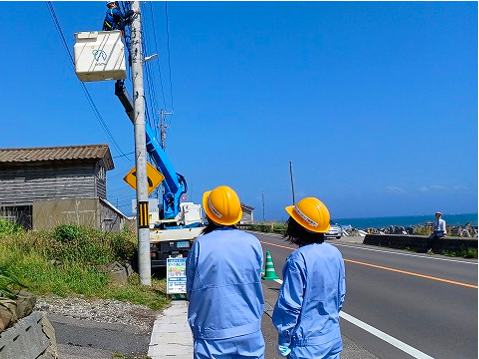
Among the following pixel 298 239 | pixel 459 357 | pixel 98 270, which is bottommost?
pixel 459 357

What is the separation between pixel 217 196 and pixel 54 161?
20.3 m

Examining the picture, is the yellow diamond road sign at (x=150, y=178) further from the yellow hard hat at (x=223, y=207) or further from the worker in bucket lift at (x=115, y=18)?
the yellow hard hat at (x=223, y=207)

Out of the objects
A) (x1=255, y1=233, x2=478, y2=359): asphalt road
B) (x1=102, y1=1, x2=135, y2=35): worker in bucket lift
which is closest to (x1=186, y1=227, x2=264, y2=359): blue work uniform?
(x1=255, y1=233, x2=478, y2=359): asphalt road

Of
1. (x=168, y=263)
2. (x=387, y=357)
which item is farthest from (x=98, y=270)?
(x=387, y=357)

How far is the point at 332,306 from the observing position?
3.94 m

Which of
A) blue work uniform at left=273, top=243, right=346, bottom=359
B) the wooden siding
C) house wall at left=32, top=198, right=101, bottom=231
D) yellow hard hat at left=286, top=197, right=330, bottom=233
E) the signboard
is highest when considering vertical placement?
the wooden siding

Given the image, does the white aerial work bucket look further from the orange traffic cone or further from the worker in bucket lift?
the orange traffic cone

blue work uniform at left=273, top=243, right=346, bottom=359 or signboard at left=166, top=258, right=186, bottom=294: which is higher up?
blue work uniform at left=273, top=243, right=346, bottom=359

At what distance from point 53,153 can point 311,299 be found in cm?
2136

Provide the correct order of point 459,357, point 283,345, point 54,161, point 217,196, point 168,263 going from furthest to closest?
point 54,161, point 168,263, point 459,357, point 217,196, point 283,345

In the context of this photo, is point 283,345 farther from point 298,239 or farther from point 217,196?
point 217,196

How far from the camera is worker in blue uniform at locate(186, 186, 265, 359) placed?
3.77 metres

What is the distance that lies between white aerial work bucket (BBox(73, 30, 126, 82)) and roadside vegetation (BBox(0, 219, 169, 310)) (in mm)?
3704

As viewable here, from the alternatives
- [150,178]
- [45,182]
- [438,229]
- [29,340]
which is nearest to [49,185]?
[45,182]
